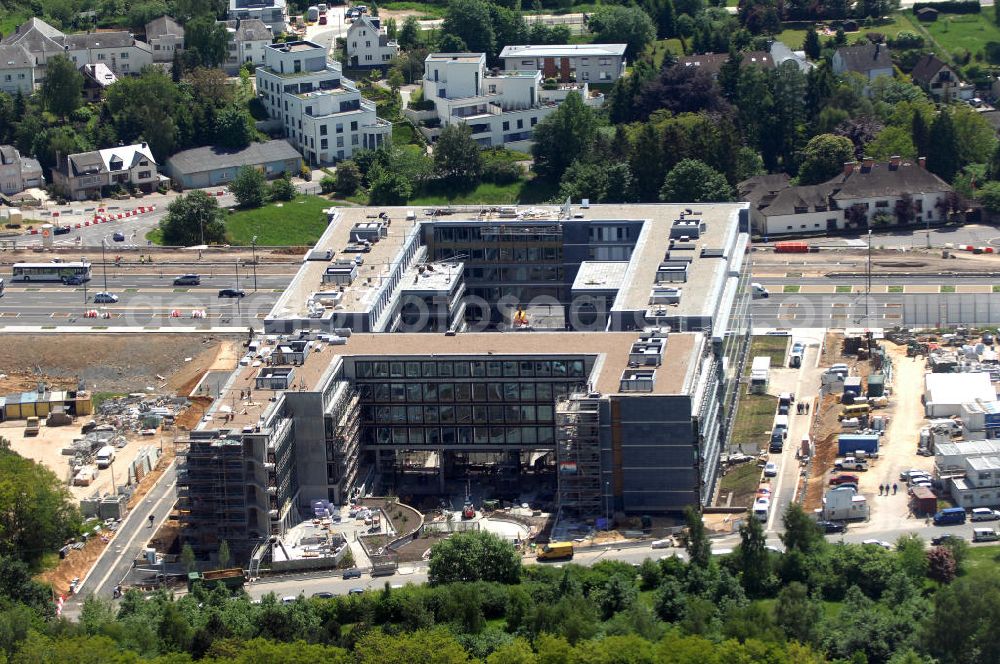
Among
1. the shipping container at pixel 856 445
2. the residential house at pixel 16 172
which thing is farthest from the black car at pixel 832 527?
the residential house at pixel 16 172

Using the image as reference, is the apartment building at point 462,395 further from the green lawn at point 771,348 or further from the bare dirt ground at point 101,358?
the bare dirt ground at point 101,358

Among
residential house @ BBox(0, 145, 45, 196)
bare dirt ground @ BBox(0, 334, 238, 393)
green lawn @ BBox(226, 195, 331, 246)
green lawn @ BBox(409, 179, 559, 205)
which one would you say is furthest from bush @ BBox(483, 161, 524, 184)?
bare dirt ground @ BBox(0, 334, 238, 393)

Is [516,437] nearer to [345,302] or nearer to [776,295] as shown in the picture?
[345,302]

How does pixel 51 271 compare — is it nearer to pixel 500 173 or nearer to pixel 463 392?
pixel 500 173

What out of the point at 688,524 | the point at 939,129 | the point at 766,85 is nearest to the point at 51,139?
the point at 766,85

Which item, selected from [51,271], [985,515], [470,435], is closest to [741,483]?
[985,515]

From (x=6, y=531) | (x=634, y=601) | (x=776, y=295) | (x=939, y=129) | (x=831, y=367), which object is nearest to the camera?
(x=634, y=601)
